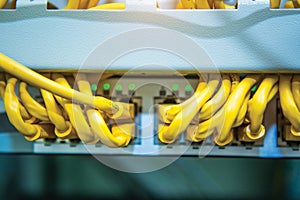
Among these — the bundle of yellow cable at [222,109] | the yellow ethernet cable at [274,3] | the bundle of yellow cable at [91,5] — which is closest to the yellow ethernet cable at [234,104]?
the bundle of yellow cable at [222,109]

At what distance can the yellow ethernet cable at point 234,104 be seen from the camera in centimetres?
Answer: 49

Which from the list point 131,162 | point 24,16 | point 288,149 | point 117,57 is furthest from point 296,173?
point 24,16

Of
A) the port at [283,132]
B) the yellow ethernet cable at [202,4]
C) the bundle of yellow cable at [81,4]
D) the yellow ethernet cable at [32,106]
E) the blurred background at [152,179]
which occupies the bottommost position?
the blurred background at [152,179]

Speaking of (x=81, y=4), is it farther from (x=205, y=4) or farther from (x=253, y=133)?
(x=253, y=133)

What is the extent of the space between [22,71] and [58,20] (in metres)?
0.09

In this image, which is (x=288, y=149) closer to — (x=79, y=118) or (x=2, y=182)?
(x=79, y=118)

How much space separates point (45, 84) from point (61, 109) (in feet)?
0.23

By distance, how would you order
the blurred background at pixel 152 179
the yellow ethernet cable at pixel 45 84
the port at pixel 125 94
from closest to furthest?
the yellow ethernet cable at pixel 45 84 < the port at pixel 125 94 < the blurred background at pixel 152 179

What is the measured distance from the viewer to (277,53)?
19.5 inches

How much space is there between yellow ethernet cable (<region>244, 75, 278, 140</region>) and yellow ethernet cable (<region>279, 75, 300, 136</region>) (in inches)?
0.4

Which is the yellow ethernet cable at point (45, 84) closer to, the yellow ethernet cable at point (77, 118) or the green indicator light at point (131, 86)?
the yellow ethernet cable at point (77, 118)

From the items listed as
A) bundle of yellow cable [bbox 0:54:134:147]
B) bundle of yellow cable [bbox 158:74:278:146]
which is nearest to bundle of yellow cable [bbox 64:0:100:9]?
bundle of yellow cable [bbox 0:54:134:147]

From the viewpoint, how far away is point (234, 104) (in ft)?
1.63

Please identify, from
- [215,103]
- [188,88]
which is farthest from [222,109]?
[188,88]
